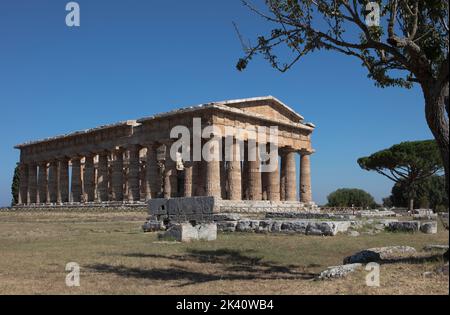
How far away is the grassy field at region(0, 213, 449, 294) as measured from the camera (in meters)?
7.57

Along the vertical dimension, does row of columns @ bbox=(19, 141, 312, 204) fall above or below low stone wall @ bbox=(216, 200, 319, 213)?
above

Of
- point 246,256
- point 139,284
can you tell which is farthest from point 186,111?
point 139,284

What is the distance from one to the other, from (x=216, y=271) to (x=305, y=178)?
3671 cm

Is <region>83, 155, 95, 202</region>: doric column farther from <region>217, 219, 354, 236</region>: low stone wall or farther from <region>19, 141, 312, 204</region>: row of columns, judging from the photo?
<region>217, 219, 354, 236</region>: low stone wall

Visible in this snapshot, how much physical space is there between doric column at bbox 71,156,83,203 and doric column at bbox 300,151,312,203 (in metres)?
23.5

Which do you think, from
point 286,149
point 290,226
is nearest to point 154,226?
point 290,226

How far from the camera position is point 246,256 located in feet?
40.7

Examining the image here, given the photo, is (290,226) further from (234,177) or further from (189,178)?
(189,178)

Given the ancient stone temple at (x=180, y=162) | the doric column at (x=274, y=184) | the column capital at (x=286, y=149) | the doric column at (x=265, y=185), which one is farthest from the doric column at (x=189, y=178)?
the column capital at (x=286, y=149)

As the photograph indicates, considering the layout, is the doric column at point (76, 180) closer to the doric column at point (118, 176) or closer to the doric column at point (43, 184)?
the doric column at point (43, 184)

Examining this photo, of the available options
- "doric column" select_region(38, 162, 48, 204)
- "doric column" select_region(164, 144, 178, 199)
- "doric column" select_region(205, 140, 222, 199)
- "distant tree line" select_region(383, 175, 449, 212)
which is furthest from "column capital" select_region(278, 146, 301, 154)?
"doric column" select_region(38, 162, 48, 204)

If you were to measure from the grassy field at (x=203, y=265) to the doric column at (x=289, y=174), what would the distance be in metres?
27.3

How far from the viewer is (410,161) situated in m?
48.7

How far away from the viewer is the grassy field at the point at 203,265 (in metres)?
7.57
